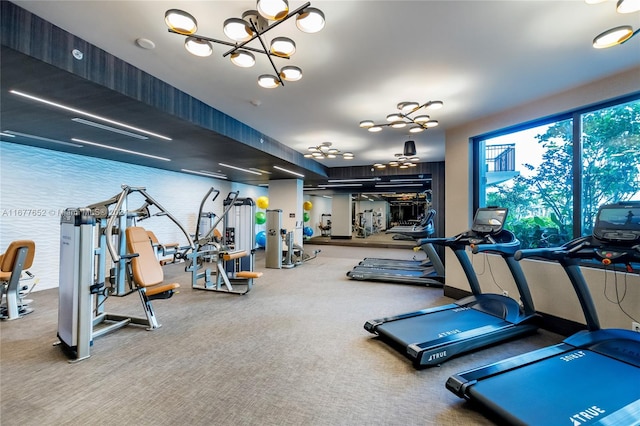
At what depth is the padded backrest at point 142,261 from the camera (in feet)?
11.1

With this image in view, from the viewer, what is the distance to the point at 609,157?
3387 mm

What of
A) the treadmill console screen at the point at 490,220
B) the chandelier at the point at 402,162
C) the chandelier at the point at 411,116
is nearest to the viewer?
the treadmill console screen at the point at 490,220

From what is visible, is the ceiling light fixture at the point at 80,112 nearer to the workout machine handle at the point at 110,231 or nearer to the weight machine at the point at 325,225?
the workout machine handle at the point at 110,231

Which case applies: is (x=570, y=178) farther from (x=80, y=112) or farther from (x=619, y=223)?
(x=80, y=112)

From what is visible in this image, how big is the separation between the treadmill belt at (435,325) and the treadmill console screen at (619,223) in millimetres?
1435

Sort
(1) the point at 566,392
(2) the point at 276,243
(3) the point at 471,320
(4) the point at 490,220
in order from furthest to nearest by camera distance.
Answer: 1. (2) the point at 276,243
2. (4) the point at 490,220
3. (3) the point at 471,320
4. (1) the point at 566,392

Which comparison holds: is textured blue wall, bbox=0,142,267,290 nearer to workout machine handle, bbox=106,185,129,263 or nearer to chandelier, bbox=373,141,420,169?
workout machine handle, bbox=106,185,129,263

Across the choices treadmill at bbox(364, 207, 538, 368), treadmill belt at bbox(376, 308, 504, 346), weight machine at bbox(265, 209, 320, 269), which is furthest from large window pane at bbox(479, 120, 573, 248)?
weight machine at bbox(265, 209, 320, 269)

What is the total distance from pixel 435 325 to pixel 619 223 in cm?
201

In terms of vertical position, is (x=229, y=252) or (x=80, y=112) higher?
(x=80, y=112)

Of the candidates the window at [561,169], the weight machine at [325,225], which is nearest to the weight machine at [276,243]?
the window at [561,169]

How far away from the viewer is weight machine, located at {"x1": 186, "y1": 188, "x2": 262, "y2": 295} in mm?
5215

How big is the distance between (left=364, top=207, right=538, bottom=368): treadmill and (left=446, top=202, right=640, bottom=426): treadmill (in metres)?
0.47

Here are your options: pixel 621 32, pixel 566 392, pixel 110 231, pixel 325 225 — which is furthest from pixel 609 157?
pixel 325 225
